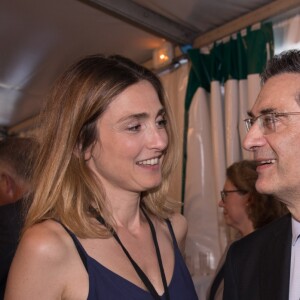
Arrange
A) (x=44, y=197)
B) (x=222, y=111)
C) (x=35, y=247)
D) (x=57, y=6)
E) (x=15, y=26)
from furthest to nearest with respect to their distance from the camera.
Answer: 1. (x=222, y=111)
2. (x=15, y=26)
3. (x=57, y=6)
4. (x=44, y=197)
5. (x=35, y=247)

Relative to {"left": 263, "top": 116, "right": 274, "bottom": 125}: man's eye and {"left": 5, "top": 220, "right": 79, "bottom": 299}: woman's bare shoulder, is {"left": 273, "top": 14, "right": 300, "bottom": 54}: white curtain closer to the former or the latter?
{"left": 263, "top": 116, "right": 274, "bottom": 125}: man's eye

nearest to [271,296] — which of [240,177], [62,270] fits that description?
[62,270]

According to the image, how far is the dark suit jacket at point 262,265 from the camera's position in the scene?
135 centimetres

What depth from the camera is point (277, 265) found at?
138cm

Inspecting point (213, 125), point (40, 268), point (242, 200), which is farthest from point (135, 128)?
point (213, 125)

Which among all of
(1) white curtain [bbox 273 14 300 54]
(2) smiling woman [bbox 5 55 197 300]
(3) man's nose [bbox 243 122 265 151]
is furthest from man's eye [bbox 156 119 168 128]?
(1) white curtain [bbox 273 14 300 54]

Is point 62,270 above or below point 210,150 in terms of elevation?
below

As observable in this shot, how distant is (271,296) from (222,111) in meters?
1.77

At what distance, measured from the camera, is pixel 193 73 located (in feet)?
10.1

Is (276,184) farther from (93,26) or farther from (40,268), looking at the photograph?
(93,26)

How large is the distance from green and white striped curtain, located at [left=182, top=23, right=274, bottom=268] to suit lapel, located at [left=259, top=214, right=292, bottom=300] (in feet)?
4.35

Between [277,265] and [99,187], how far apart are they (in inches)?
25.8

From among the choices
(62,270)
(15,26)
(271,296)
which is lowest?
(271,296)

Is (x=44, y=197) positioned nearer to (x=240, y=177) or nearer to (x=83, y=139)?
(x=83, y=139)
